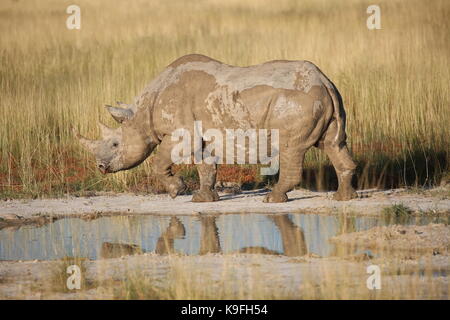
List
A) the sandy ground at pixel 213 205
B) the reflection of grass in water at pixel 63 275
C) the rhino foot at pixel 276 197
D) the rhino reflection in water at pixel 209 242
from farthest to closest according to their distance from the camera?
the rhino foot at pixel 276 197 < the sandy ground at pixel 213 205 < the rhino reflection in water at pixel 209 242 < the reflection of grass in water at pixel 63 275

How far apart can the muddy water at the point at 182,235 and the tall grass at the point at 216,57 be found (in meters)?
2.06

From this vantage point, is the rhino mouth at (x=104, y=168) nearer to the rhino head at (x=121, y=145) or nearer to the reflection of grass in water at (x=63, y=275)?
the rhino head at (x=121, y=145)

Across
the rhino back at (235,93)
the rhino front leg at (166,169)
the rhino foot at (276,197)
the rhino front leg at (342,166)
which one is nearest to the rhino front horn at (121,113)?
the rhino back at (235,93)

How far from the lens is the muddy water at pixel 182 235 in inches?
348

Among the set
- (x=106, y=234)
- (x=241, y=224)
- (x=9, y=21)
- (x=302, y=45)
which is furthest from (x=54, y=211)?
(x=9, y=21)

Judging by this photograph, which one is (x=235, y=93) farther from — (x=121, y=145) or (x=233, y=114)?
(x=121, y=145)

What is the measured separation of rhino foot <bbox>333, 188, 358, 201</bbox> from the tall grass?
34.9 inches

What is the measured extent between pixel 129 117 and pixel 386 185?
11.1ft

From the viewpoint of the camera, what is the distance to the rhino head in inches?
450

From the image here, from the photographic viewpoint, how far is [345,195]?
1110 centimetres

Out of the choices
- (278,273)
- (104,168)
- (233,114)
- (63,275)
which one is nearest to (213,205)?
(233,114)

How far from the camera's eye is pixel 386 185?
1238cm

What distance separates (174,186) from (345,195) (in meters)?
1.99
